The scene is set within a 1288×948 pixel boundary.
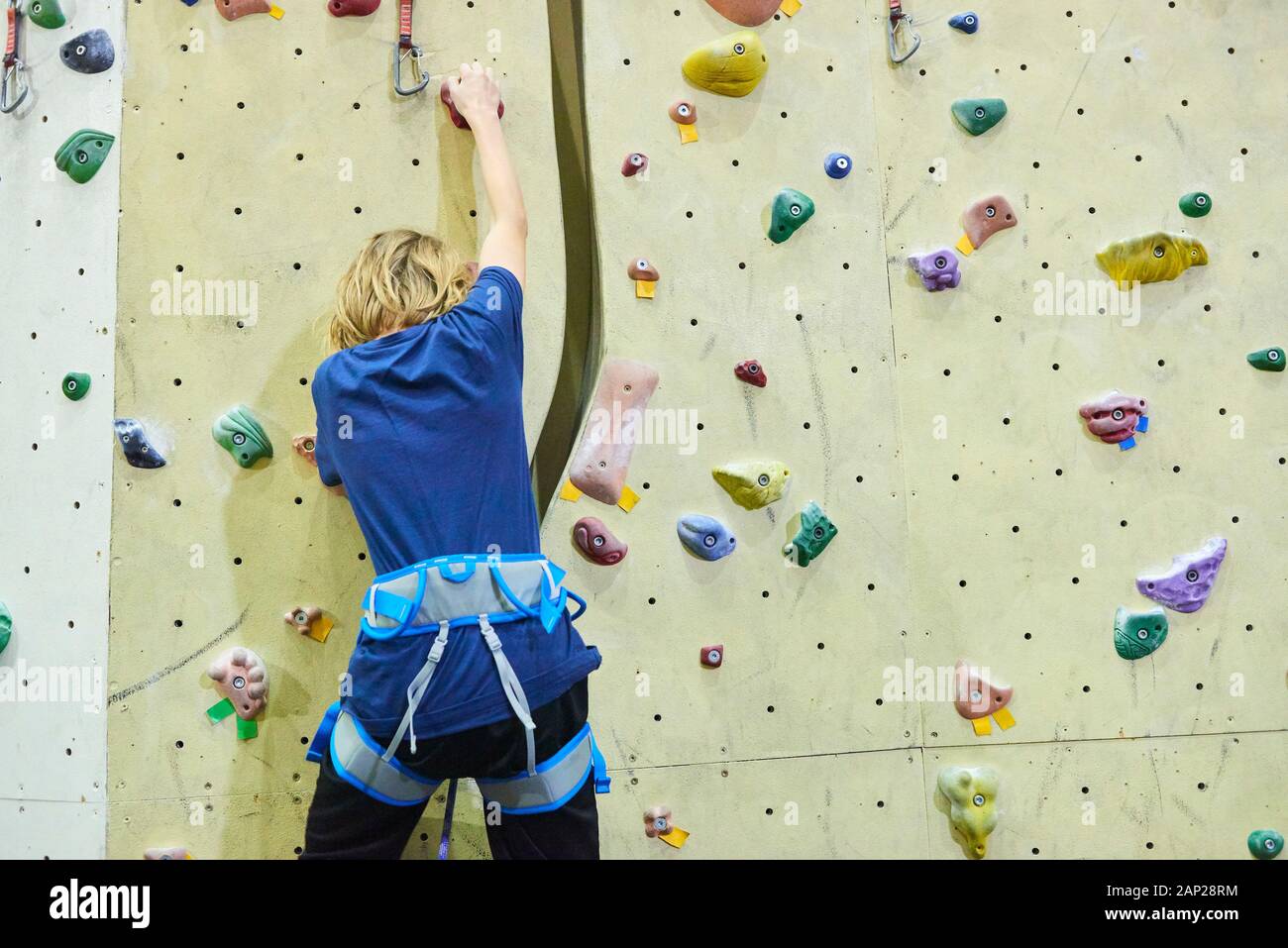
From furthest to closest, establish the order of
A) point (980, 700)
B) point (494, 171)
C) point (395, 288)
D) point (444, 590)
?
point (980, 700), point (494, 171), point (395, 288), point (444, 590)

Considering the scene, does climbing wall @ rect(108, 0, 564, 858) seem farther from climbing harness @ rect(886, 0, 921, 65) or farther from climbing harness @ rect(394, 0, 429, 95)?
climbing harness @ rect(886, 0, 921, 65)

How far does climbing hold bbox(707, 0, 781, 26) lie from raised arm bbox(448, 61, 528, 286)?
1.66ft

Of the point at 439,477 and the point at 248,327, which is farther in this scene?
the point at 248,327

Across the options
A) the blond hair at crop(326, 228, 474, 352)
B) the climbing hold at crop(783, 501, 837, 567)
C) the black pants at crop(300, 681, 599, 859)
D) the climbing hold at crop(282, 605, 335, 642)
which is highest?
the blond hair at crop(326, 228, 474, 352)

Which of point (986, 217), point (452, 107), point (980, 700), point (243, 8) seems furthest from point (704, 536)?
point (243, 8)

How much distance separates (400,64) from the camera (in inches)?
91.1

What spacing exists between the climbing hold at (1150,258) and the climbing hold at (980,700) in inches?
36.2

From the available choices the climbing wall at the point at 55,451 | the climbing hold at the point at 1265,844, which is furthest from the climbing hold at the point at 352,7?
the climbing hold at the point at 1265,844

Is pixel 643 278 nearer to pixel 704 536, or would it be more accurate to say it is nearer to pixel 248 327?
pixel 704 536

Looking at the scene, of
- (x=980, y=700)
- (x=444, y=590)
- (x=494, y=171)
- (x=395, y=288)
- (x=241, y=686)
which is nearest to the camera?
(x=444, y=590)

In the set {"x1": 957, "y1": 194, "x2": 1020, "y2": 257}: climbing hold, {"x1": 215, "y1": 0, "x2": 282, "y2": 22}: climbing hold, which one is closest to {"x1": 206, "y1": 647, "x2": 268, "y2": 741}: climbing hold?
{"x1": 215, "y1": 0, "x2": 282, "y2": 22}: climbing hold

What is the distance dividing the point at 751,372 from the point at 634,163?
50 cm

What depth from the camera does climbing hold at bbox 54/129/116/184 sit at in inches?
89.3

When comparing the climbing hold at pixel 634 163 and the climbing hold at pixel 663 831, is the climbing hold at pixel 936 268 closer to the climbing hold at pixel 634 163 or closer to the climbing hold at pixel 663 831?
the climbing hold at pixel 634 163
